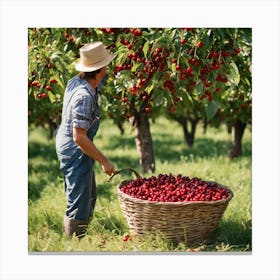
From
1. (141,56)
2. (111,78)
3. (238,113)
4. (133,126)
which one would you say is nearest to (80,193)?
(141,56)

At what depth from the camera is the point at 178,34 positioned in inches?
138

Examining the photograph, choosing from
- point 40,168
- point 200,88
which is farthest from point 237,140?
point 200,88

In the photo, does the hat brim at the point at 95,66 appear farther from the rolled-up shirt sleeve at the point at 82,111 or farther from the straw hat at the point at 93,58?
the rolled-up shirt sleeve at the point at 82,111

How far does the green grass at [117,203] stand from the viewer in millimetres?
3650

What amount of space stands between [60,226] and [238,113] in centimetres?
355

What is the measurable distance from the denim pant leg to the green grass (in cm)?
18

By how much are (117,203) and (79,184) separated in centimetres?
91

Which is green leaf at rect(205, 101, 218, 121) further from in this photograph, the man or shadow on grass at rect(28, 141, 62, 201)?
shadow on grass at rect(28, 141, 62, 201)

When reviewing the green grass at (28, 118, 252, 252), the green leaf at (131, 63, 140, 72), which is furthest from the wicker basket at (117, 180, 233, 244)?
the green leaf at (131, 63, 140, 72)

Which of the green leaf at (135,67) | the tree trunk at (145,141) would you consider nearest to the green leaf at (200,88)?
the green leaf at (135,67)

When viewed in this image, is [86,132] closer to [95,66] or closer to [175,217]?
[95,66]

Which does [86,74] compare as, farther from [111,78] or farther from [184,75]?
[111,78]

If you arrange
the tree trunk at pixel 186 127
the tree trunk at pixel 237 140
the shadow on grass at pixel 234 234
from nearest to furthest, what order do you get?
the shadow on grass at pixel 234 234
the tree trunk at pixel 237 140
the tree trunk at pixel 186 127

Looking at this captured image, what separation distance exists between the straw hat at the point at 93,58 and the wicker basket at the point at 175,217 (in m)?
0.89
